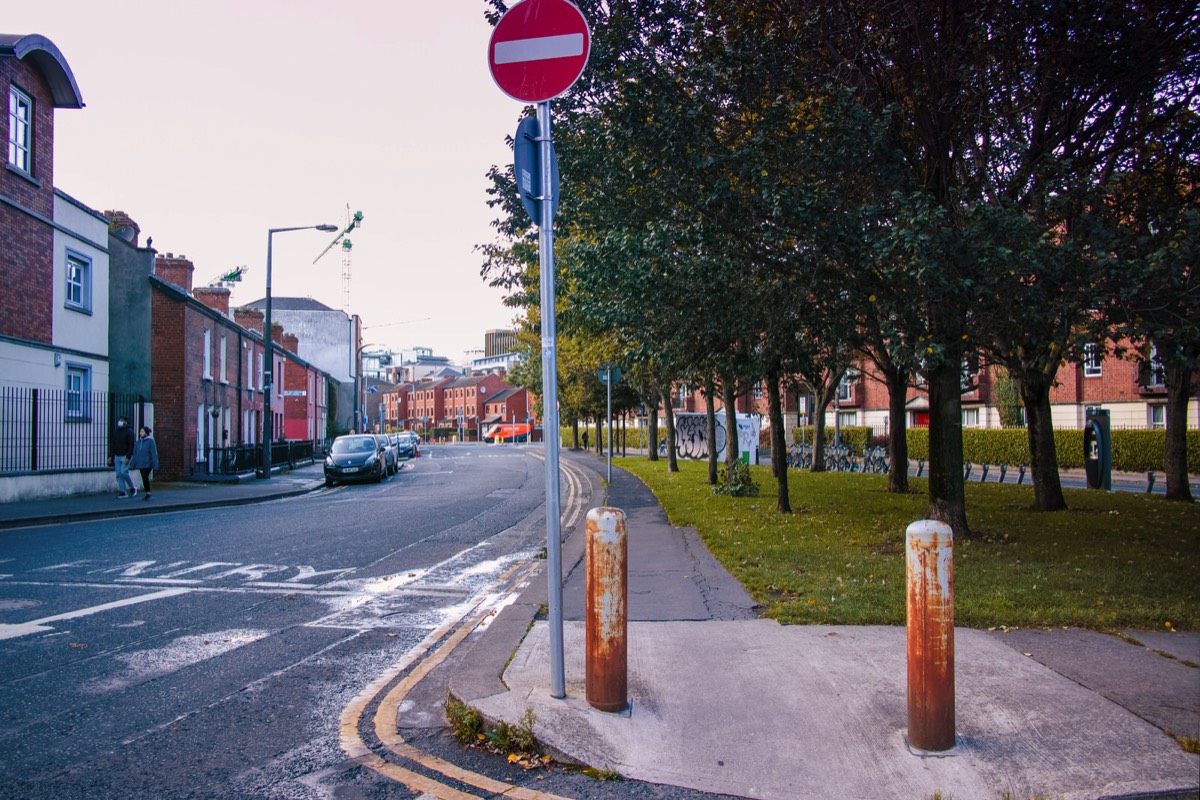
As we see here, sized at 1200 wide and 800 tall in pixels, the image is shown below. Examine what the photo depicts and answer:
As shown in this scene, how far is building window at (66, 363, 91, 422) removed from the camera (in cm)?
2064

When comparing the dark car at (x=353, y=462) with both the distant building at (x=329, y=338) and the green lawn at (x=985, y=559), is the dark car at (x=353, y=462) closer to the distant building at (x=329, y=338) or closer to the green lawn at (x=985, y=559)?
the green lawn at (x=985, y=559)

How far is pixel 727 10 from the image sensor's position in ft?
34.1

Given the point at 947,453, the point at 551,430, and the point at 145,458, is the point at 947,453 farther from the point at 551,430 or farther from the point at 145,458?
the point at 145,458

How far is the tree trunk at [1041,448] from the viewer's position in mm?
15180

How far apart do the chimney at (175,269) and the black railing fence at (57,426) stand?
24.5 feet

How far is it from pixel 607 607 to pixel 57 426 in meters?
20.1

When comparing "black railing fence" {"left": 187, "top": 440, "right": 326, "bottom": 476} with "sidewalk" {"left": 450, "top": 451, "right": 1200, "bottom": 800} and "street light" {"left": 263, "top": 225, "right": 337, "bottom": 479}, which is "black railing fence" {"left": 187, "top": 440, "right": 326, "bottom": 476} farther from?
"sidewalk" {"left": 450, "top": 451, "right": 1200, "bottom": 800}

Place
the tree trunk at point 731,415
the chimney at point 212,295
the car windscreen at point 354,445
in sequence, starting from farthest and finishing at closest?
1. the chimney at point 212,295
2. the car windscreen at point 354,445
3. the tree trunk at point 731,415

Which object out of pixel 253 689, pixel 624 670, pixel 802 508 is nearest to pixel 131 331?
pixel 802 508

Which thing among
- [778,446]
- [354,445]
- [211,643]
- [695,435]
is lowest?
[211,643]

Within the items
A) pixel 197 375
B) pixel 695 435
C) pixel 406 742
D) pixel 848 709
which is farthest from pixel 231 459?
pixel 848 709

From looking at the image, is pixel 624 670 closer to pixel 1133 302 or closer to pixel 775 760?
pixel 775 760

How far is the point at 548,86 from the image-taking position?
4.55 m

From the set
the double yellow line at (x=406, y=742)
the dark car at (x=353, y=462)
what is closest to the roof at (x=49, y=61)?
the dark car at (x=353, y=462)
